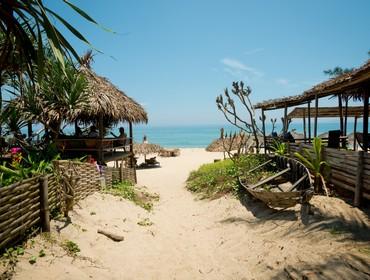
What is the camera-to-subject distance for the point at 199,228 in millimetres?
7023

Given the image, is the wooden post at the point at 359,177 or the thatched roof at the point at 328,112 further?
the thatched roof at the point at 328,112

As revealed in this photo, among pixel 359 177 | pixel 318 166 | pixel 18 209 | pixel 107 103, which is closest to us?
pixel 18 209

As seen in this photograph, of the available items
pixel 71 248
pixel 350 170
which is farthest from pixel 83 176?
pixel 350 170

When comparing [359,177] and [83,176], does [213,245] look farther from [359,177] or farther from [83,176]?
[83,176]

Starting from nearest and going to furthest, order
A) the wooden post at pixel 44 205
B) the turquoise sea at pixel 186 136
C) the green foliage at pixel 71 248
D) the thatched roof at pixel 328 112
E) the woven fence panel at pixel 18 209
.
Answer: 1. the woven fence panel at pixel 18 209
2. the green foliage at pixel 71 248
3. the wooden post at pixel 44 205
4. the thatched roof at pixel 328 112
5. the turquoise sea at pixel 186 136

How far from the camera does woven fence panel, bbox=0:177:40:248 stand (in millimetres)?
3812

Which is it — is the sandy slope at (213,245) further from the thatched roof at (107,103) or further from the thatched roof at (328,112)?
the thatched roof at (328,112)

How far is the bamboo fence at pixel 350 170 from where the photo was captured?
5.44m

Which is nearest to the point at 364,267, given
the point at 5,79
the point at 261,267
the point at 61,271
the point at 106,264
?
the point at 261,267

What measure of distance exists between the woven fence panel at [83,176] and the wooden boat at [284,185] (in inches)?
152

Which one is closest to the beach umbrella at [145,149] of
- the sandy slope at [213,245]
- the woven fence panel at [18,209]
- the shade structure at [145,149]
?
the shade structure at [145,149]

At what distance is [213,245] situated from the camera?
19.4ft

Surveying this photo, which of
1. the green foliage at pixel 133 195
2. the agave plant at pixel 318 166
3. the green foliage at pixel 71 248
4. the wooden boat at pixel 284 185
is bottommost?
the green foliage at pixel 133 195

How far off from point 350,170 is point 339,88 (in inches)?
146
